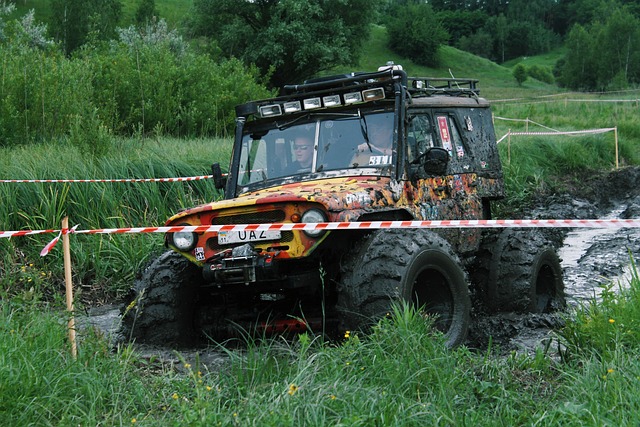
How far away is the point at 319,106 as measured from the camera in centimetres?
722

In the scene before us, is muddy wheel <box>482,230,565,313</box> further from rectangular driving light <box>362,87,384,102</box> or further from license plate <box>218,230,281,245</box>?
license plate <box>218,230,281,245</box>

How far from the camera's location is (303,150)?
7250 millimetres

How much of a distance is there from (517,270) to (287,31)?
3189cm

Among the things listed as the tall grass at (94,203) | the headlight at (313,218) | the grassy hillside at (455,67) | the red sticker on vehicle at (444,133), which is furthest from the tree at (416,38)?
the headlight at (313,218)

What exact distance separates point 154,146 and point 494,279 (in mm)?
6491

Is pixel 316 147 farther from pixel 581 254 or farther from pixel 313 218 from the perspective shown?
pixel 581 254

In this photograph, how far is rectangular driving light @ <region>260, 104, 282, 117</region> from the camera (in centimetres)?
742

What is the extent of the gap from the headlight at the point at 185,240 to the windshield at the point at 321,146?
112 centimetres

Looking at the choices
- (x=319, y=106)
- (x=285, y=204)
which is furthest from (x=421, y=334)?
(x=319, y=106)

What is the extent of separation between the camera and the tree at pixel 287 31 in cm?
3912

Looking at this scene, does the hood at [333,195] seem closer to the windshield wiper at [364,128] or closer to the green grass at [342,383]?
the windshield wiper at [364,128]

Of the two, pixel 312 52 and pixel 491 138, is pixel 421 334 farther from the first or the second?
pixel 312 52

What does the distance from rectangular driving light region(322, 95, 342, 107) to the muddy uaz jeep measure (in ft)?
0.07

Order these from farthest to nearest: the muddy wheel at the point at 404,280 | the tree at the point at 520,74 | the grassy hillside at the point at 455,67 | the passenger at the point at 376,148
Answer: the tree at the point at 520,74 → the grassy hillside at the point at 455,67 → the passenger at the point at 376,148 → the muddy wheel at the point at 404,280
